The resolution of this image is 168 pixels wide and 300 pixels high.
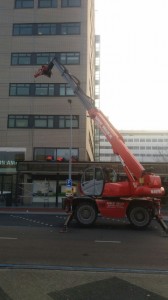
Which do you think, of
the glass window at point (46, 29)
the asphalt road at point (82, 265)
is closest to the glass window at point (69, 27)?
the glass window at point (46, 29)

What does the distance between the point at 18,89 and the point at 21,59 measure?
362 cm

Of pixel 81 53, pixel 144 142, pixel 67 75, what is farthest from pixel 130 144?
pixel 67 75

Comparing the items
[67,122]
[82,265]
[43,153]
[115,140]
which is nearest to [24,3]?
[67,122]

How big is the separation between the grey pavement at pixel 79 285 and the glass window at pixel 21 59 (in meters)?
36.1

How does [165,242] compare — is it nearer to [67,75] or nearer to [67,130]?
[67,75]

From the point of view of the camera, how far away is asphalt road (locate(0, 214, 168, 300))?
6.69 meters

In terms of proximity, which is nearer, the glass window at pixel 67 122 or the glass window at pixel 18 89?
the glass window at pixel 67 122

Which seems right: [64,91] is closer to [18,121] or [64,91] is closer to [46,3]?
[18,121]

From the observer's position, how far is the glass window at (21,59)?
41.5 m

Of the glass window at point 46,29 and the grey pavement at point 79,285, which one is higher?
the glass window at point 46,29

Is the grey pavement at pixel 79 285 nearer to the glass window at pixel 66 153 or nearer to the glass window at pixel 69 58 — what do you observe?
the glass window at pixel 66 153

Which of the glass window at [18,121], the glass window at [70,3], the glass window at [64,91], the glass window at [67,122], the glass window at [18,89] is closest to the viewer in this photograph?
the glass window at [67,122]

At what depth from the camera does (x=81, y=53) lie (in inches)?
1617

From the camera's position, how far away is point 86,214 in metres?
17.9
